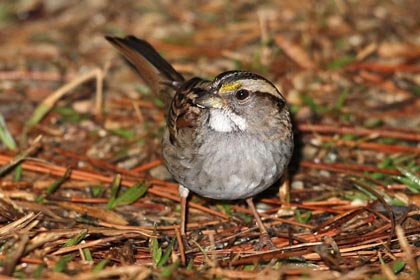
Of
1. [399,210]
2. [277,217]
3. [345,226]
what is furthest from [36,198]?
[399,210]

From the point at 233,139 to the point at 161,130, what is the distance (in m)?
1.30

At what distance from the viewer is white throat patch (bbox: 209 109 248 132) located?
12.8 ft

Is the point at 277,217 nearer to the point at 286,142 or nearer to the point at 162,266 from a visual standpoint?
the point at 286,142

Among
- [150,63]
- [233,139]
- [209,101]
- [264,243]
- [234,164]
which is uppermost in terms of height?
[150,63]

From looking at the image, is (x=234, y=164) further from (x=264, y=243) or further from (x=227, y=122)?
(x=264, y=243)

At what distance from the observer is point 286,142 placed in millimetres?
4004

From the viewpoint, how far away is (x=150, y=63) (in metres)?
4.78

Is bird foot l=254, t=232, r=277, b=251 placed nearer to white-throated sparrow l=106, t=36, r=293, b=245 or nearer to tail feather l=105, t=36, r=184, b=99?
white-throated sparrow l=106, t=36, r=293, b=245

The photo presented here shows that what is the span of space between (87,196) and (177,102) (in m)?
0.82

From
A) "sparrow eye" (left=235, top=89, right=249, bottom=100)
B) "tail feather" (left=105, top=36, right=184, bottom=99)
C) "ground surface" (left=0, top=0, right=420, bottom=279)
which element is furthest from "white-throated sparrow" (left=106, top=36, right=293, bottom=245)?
"tail feather" (left=105, top=36, right=184, bottom=99)

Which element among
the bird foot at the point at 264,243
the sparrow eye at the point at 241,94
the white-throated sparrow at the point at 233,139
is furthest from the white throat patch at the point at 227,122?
the bird foot at the point at 264,243

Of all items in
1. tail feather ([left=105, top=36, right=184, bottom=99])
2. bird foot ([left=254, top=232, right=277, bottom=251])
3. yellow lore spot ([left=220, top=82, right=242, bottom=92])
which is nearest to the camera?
yellow lore spot ([left=220, top=82, right=242, bottom=92])

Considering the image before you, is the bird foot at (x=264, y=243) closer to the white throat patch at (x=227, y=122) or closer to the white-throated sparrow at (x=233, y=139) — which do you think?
the white-throated sparrow at (x=233, y=139)

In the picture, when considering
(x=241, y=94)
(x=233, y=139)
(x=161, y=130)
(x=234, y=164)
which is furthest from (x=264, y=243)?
(x=161, y=130)
